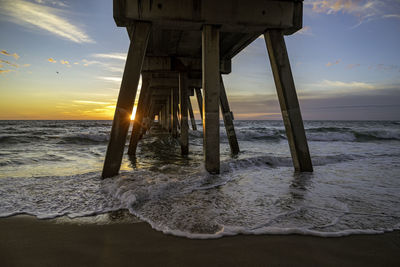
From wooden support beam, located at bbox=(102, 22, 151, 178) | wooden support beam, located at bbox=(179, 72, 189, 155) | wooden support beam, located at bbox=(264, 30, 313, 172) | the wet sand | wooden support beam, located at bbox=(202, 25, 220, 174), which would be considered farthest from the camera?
wooden support beam, located at bbox=(179, 72, 189, 155)

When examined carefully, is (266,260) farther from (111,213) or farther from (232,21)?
(232,21)

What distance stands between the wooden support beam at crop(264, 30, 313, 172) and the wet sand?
278 cm

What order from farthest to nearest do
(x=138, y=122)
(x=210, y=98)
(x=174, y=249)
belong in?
(x=138, y=122), (x=210, y=98), (x=174, y=249)

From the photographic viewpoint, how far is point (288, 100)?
4766 mm

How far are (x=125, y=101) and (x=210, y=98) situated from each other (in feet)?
5.44

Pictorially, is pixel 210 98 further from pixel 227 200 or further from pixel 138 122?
pixel 138 122

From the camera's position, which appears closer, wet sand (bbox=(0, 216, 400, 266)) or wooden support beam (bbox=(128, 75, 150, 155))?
wet sand (bbox=(0, 216, 400, 266))

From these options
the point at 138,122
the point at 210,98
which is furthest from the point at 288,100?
the point at 138,122

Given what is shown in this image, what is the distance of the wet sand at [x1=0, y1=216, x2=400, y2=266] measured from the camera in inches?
64.9

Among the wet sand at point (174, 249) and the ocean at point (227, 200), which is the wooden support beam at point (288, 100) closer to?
the ocean at point (227, 200)

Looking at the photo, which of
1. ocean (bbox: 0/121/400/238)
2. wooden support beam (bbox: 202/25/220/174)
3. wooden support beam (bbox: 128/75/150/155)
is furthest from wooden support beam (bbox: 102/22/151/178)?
wooden support beam (bbox: 128/75/150/155)

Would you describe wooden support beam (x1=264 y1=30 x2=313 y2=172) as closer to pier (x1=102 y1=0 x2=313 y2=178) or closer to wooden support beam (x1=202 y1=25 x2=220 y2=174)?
pier (x1=102 y1=0 x2=313 y2=178)

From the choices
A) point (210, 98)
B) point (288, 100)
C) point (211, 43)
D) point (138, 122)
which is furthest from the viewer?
point (138, 122)

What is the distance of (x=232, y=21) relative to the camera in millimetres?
4641
